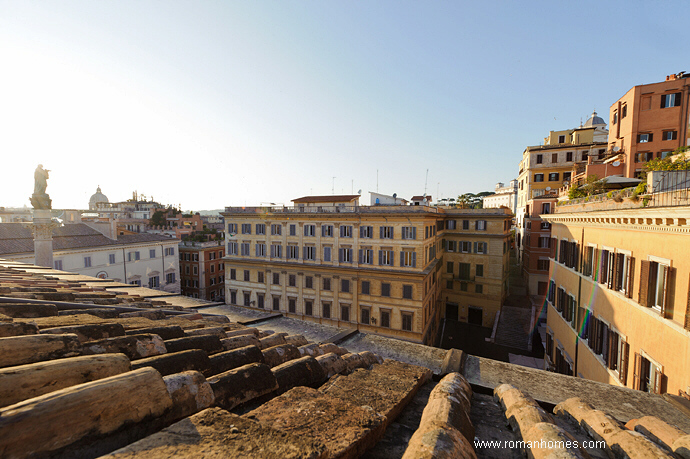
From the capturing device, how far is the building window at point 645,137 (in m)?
26.9

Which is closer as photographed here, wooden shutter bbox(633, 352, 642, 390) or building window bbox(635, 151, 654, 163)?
wooden shutter bbox(633, 352, 642, 390)

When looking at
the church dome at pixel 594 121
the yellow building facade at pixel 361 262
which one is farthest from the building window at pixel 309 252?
the church dome at pixel 594 121

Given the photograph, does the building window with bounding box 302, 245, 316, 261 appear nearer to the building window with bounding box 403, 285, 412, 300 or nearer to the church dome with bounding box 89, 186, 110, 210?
the building window with bounding box 403, 285, 412, 300

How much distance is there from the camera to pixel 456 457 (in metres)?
2.12

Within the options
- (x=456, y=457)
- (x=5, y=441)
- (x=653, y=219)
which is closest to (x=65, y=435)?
(x=5, y=441)

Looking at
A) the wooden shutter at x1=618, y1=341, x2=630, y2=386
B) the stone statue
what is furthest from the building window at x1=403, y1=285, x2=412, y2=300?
the stone statue

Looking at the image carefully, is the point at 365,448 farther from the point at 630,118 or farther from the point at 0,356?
the point at 630,118

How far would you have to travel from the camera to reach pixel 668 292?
26.5ft

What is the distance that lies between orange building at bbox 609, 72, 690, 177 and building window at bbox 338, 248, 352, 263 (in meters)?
26.0

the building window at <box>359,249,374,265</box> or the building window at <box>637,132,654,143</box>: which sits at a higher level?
the building window at <box>637,132,654,143</box>

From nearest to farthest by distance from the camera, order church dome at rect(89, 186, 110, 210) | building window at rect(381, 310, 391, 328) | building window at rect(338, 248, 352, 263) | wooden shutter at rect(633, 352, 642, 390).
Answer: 1. wooden shutter at rect(633, 352, 642, 390)
2. building window at rect(381, 310, 391, 328)
3. building window at rect(338, 248, 352, 263)
4. church dome at rect(89, 186, 110, 210)

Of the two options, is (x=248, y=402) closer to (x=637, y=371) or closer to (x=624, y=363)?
(x=637, y=371)

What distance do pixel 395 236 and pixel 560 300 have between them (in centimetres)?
1380

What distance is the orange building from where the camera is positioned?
2608cm
